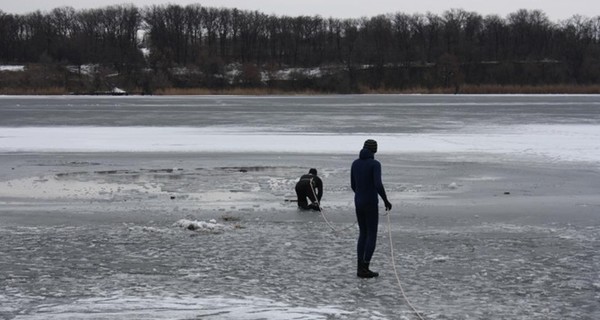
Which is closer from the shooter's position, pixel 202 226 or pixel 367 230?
pixel 367 230

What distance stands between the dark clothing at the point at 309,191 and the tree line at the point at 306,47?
91.8 meters

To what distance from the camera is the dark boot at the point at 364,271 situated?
26.5ft

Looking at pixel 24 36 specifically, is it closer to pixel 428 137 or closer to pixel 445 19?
pixel 445 19

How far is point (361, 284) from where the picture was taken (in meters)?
7.82

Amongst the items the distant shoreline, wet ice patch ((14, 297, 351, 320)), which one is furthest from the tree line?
wet ice patch ((14, 297, 351, 320))

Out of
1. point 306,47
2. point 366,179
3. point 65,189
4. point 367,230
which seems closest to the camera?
point 366,179

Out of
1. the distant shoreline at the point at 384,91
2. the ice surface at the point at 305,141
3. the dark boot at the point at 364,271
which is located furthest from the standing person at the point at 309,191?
the distant shoreline at the point at 384,91

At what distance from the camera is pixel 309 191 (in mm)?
12891

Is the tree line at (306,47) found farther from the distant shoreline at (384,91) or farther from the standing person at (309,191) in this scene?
the standing person at (309,191)

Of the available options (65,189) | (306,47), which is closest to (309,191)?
(65,189)

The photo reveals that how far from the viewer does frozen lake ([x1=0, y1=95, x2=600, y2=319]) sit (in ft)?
23.6

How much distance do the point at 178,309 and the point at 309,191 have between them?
6.20m

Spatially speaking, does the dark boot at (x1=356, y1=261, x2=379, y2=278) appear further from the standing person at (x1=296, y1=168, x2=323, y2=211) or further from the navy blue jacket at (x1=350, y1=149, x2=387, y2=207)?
the standing person at (x1=296, y1=168, x2=323, y2=211)

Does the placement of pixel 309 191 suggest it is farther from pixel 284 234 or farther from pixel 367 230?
pixel 367 230
